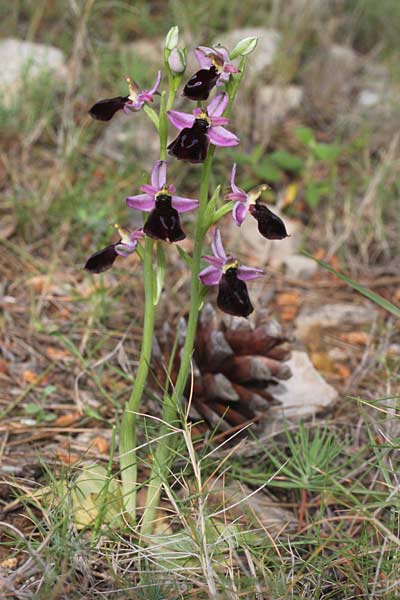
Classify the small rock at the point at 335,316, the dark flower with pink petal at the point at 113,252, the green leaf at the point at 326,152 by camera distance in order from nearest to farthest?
1. the dark flower with pink petal at the point at 113,252
2. the small rock at the point at 335,316
3. the green leaf at the point at 326,152

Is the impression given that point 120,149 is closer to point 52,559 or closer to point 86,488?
point 86,488

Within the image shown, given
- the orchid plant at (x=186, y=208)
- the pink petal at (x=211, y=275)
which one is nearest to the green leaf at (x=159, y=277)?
the orchid plant at (x=186, y=208)

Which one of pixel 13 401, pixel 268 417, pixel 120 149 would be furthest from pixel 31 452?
pixel 120 149

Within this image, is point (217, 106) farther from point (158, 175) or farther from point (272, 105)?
point (272, 105)

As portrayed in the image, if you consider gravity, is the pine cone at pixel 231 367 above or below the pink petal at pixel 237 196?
below

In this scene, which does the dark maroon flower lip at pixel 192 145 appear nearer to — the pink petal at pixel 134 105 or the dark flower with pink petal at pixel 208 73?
the dark flower with pink petal at pixel 208 73
